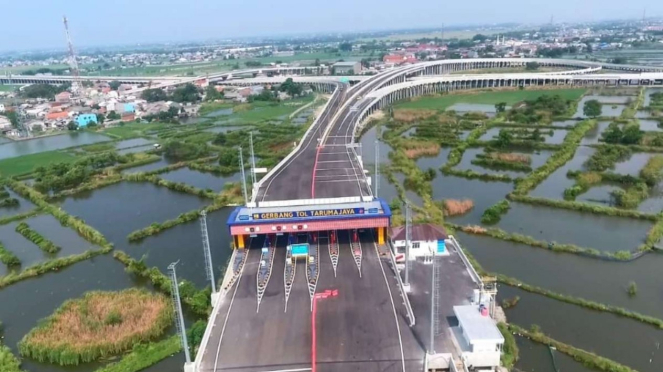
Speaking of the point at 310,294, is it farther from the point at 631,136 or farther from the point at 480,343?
the point at 631,136

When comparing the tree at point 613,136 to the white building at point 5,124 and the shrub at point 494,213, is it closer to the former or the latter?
the shrub at point 494,213

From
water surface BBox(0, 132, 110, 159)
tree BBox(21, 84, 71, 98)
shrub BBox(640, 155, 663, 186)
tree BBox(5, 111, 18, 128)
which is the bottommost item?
shrub BBox(640, 155, 663, 186)

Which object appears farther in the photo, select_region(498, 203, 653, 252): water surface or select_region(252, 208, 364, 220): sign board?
select_region(498, 203, 653, 252): water surface

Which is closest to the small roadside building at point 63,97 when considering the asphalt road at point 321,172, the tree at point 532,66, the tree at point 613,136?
the asphalt road at point 321,172

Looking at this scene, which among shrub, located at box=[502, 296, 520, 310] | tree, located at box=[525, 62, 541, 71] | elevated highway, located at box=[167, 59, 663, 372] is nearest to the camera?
elevated highway, located at box=[167, 59, 663, 372]

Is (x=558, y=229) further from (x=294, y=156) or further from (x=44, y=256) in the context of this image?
(x=44, y=256)

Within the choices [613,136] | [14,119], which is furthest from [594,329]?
[14,119]

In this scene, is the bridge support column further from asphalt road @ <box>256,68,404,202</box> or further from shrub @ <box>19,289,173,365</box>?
shrub @ <box>19,289,173,365</box>

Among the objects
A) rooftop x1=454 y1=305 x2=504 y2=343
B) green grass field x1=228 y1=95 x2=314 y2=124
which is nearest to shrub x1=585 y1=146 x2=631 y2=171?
rooftop x1=454 y1=305 x2=504 y2=343
